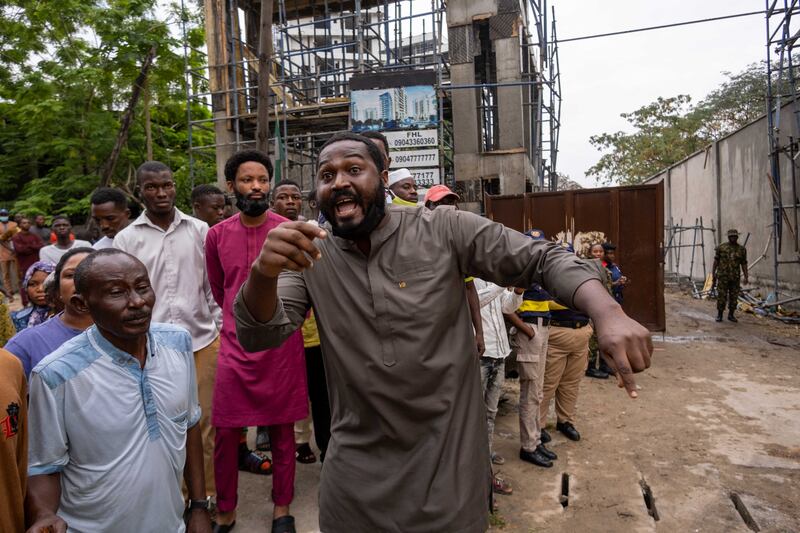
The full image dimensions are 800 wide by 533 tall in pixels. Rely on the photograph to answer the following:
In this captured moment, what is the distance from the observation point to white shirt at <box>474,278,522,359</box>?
410cm

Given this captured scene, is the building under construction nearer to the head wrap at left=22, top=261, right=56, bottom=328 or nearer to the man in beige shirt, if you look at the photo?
the head wrap at left=22, top=261, right=56, bottom=328

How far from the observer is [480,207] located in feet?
35.9

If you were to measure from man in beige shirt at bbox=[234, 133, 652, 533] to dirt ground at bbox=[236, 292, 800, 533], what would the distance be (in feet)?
6.60

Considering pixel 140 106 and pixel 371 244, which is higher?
pixel 140 106

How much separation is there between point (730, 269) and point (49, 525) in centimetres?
1247

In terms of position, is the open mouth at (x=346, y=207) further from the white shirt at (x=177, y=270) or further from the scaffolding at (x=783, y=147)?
the scaffolding at (x=783, y=147)

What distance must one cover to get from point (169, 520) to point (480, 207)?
9.46 metres

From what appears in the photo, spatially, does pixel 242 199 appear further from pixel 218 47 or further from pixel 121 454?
pixel 218 47

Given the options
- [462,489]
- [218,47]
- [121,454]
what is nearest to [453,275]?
[462,489]

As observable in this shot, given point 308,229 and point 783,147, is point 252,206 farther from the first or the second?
point 783,147

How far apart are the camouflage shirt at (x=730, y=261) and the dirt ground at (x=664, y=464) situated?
3.95 m

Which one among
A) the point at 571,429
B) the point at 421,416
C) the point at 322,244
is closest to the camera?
the point at 421,416

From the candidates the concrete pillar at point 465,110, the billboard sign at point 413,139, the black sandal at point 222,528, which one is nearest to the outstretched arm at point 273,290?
the black sandal at point 222,528

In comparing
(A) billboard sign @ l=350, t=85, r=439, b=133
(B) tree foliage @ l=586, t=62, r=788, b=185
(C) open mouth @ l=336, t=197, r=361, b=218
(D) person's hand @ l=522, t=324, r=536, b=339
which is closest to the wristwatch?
(C) open mouth @ l=336, t=197, r=361, b=218
